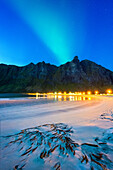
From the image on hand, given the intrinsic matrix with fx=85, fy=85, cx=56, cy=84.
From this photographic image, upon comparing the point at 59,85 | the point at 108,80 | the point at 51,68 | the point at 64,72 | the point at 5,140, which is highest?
the point at 51,68

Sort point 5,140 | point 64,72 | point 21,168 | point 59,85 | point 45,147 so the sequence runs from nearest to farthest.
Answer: point 21,168
point 45,147
point 5,140
point 59,85
point 64,72

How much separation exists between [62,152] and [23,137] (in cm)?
195

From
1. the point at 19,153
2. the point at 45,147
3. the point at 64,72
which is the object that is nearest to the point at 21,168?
the point at 19,153

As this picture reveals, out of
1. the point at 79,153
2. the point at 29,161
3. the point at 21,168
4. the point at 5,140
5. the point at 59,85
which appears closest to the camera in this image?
the point at 21,168

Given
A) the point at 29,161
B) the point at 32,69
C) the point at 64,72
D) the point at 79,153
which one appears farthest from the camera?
the point at 32,69

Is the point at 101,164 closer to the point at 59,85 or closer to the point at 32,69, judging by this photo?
the point at 59,85

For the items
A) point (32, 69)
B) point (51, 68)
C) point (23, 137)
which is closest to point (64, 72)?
point (51, 68)

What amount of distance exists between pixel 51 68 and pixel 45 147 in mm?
193619

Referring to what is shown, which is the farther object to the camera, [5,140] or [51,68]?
[51,68]

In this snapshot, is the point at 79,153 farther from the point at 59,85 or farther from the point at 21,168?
the point at 59,85

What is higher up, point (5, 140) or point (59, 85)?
point (59, 85)

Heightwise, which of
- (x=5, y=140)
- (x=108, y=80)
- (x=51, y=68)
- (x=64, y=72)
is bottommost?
(x=5, y=140)

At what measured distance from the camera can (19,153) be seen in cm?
284

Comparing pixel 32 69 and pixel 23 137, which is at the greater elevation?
pixel 32 69
